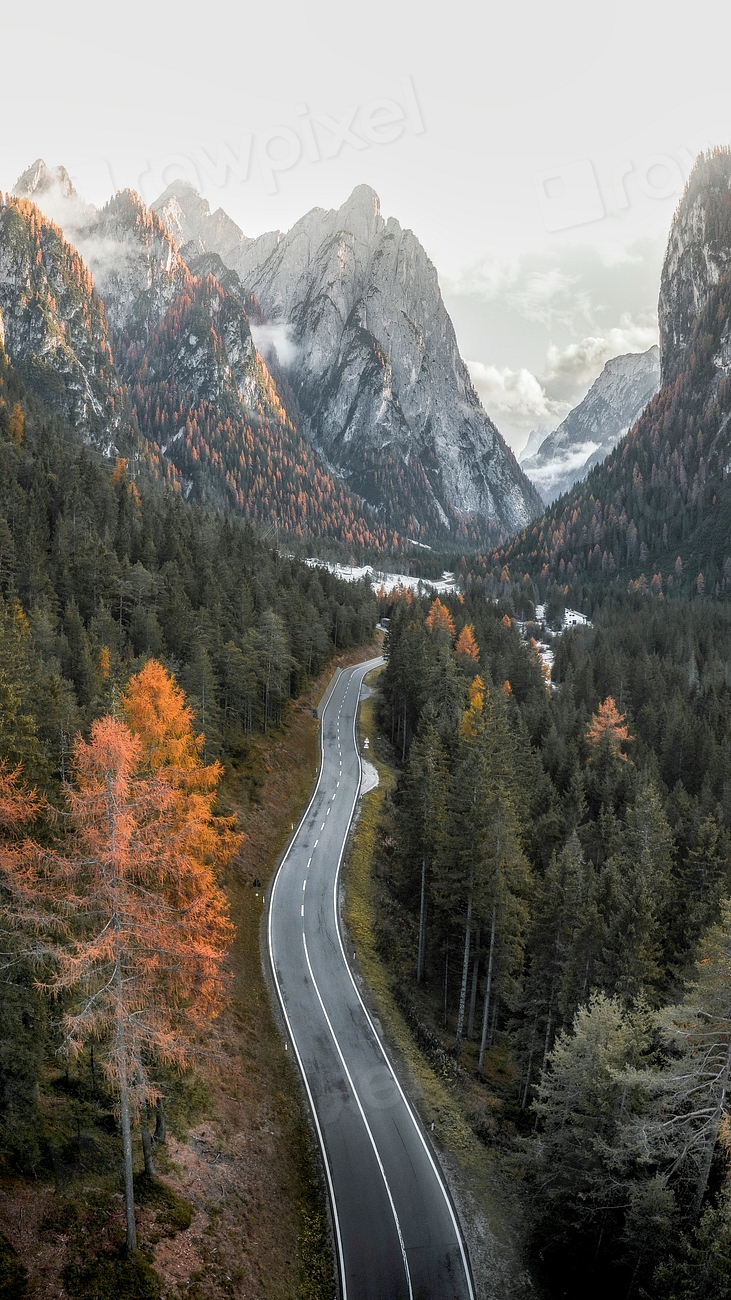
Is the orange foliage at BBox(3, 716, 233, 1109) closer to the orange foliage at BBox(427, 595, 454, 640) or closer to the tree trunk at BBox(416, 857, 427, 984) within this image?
the tree trunk at BBox(416, 857, 427, 984)

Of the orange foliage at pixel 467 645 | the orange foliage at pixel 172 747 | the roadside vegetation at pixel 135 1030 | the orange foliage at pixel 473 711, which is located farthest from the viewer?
the orange foliage at pixel 467 645

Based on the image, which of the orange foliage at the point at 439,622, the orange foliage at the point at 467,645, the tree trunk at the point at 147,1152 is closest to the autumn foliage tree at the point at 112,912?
the tree trunk at the point at 147,1152

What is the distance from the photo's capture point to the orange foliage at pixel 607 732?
65625 mm

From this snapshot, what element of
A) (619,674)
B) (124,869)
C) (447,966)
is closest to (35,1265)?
(124,869)

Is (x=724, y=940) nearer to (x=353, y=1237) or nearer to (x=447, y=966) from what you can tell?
(x=353, y=1237)

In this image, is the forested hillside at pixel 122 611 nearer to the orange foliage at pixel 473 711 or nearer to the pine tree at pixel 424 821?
the pine tree at pixel 424 821

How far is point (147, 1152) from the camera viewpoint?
16.8 metres

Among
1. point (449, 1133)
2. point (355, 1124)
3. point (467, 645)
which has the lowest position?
point (449, 1133)

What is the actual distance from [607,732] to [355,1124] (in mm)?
52052

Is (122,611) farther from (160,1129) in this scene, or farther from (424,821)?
(160,1129)

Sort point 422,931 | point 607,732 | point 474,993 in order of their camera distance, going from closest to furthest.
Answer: point 474,993 < point 422,931 < point 607,732

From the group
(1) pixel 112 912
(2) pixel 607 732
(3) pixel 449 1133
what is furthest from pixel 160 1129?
(2) pixel 607 732

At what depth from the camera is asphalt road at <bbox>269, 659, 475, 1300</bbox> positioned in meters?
18.3

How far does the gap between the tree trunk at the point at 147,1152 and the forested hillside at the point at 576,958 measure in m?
10.7
